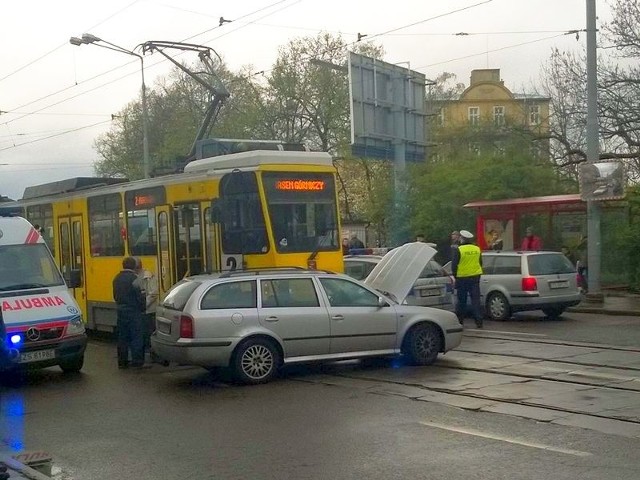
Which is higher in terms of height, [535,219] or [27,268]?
[535,219]

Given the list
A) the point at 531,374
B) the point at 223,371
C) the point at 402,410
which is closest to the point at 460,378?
the point at 531,374

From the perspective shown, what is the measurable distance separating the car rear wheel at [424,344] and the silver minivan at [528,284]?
24.3 ft

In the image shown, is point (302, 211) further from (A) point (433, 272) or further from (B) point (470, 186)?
(B) point (470, 186)

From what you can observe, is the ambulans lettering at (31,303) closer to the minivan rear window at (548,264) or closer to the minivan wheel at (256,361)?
the minivan wheel at (256,361)

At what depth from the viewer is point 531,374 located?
1258 cm

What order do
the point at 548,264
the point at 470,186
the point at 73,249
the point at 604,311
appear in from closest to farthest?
the point at 548,264
the point at 73,249
the point at 604,311
the point at 470,186

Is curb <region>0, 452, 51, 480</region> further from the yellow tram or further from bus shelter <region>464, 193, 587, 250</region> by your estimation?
bus shelter <region>464, 193, 587, 250</region>

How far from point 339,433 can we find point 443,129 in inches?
1596

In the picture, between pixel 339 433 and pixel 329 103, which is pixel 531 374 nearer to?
pixel 339 433

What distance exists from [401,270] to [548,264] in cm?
702

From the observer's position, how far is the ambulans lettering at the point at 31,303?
1366 centimetres

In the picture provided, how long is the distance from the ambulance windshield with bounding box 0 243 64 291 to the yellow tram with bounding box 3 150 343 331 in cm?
125

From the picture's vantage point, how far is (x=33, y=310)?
1373 centimetres

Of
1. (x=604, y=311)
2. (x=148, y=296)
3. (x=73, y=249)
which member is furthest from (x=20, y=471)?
(x=604, y=311)
